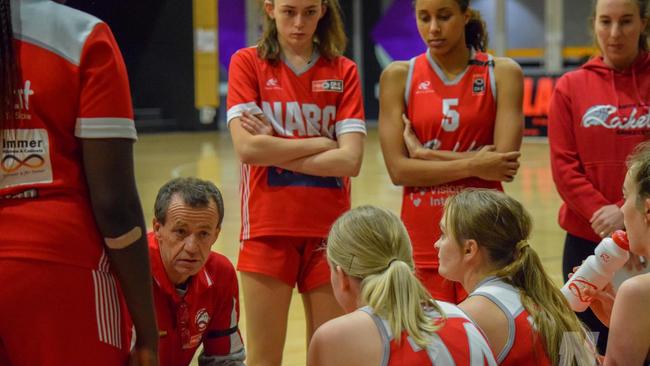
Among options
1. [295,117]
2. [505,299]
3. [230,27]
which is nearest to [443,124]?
[295,117]

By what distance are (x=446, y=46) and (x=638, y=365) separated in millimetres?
1630

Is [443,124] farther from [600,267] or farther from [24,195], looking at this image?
[24,195]

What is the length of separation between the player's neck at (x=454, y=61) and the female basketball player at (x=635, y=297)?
1198 millimetres

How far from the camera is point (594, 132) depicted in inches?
148

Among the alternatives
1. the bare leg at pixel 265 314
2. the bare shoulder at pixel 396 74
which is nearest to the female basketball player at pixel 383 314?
the bare leg at pixel 265 314

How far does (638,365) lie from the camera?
7.59ft

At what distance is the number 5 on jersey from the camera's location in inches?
140

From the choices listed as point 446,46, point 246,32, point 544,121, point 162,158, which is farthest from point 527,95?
point 446,46

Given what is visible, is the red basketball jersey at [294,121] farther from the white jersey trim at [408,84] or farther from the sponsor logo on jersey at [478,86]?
the sponsor logo on jersey at [478,86]

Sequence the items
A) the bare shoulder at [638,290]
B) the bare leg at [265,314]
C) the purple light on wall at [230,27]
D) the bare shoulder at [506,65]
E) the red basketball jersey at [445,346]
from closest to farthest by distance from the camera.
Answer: the red basketball jersey at [445,346], the bare shoulder at [638,290], the bare leg at [265,314], the bare shoulder at [506,65], the purple light on wall at [230,27]

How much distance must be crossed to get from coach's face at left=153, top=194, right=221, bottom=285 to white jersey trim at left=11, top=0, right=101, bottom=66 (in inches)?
45.4

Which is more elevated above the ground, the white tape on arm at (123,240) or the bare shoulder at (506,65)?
the bare shoulder at (506,65)

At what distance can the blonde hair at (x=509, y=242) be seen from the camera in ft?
7.88

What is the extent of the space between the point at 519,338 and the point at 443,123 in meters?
1.38
